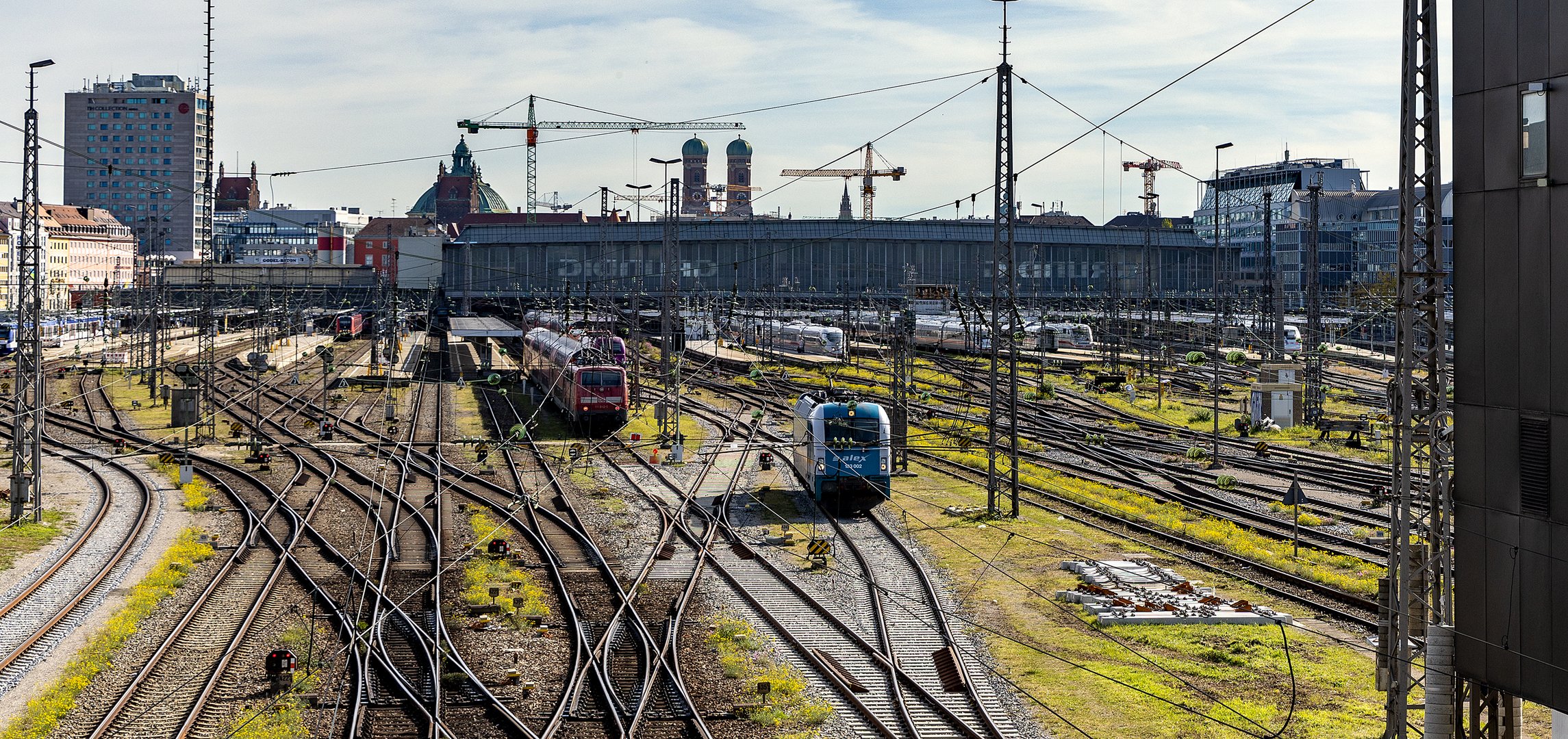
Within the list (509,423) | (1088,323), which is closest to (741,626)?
(509,423)

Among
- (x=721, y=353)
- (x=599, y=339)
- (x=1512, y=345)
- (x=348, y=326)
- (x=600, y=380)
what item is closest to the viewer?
(x=1512, y=345)

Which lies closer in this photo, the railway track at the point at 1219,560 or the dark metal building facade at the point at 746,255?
the railway track at the point at 1219,560

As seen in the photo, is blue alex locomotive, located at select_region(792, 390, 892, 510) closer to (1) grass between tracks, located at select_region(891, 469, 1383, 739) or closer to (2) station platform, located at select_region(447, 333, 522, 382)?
(1) grass between tracks, located at select_region(891, 469, 1383, 739)

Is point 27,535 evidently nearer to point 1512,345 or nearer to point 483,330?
point 1512,345

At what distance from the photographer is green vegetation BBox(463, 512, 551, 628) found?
2352 centimetres

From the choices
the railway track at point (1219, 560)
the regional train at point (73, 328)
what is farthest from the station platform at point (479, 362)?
the railway track at point (1219, 560)

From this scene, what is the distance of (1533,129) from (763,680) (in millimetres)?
11496

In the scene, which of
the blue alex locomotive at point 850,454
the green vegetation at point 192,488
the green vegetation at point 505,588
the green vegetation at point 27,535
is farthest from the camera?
the green vegetation at point 192,488

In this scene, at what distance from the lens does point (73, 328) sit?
113250 mm

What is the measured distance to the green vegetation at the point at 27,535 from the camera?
28.9 metres

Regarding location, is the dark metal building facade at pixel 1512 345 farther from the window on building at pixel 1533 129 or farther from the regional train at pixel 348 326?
the regional train at pixel 348 326

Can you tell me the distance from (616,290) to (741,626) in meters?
109

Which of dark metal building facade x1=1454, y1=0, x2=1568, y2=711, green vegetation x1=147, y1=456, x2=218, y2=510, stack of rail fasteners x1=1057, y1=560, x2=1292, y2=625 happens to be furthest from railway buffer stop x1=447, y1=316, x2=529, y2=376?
dark metal building facade x1=1454, y1=0, x2=1568, y2=711

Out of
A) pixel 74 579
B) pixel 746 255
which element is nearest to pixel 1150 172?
pixel 746 255
